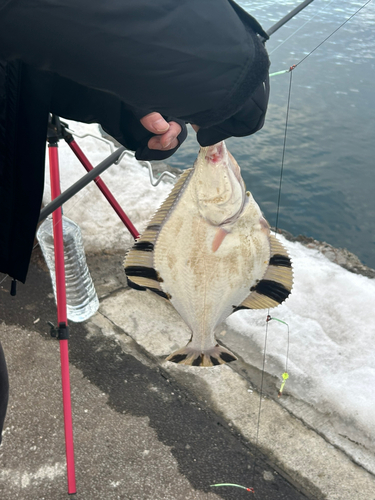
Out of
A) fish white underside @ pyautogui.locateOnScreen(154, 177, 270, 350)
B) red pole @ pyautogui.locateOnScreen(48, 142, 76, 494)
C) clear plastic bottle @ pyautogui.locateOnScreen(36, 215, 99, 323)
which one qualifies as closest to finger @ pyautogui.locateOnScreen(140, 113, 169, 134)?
fish white underside @ pyautogui.locateOnScreen(154, 177, 270, 350)

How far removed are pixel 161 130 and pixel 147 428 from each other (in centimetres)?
199

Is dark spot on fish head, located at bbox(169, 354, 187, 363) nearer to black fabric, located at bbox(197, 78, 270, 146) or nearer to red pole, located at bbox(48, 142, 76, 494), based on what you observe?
red pole, located at bbox(48, 142, 76, 494)

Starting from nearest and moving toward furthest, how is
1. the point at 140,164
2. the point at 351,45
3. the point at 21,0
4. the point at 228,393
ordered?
the point at 21,0 → the point at 228,393 → the point at 140,164 → the point at 351,45

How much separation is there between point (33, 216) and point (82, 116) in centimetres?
39

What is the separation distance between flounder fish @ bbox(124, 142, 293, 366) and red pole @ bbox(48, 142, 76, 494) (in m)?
0.78

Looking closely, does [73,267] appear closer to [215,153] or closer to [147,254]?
[147,254]

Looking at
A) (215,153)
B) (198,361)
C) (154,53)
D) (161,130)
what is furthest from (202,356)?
(154,53)

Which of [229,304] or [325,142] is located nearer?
[229,304]

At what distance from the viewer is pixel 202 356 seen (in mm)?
1740

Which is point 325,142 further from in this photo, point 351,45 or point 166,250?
point 166,250

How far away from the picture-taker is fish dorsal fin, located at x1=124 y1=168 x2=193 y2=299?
4.99 feet

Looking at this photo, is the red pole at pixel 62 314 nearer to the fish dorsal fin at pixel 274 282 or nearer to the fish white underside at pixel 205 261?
the fish white underside at pixel 205 261

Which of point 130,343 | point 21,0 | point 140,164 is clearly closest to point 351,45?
point 140,164

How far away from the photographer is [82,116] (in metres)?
1.41
